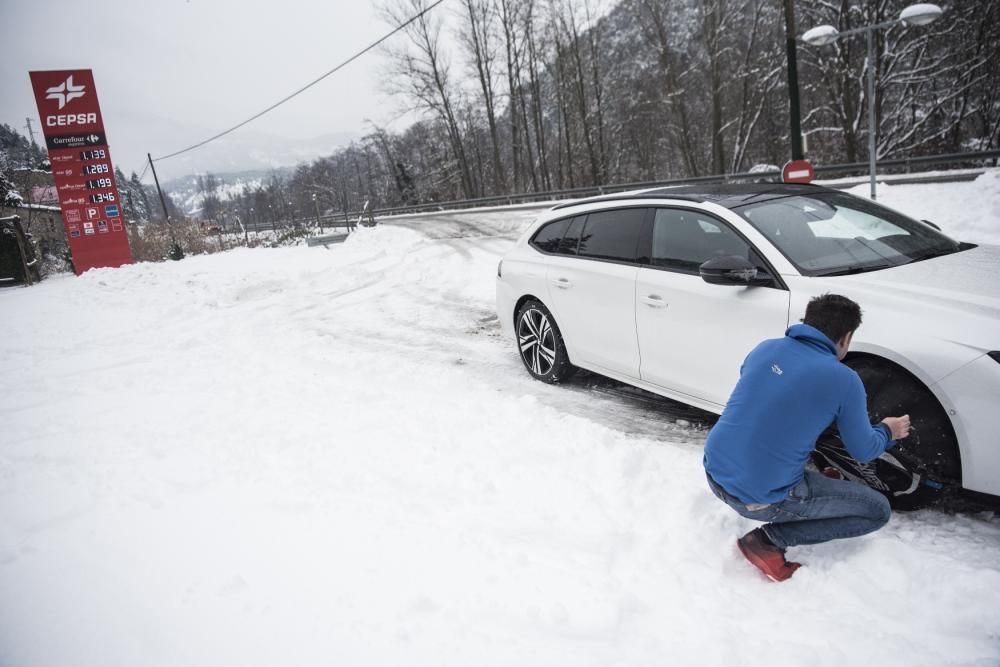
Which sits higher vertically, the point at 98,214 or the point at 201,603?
the point at 98,214

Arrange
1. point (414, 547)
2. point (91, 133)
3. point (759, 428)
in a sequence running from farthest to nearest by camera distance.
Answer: point (91, 133) < point (414, 547) < point (759, 428)

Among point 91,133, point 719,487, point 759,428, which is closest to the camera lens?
point 759,428

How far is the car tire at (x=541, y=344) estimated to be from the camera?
4844 mm

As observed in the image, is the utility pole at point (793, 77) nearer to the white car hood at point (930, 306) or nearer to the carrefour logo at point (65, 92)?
the white car hood at point (930, 306)

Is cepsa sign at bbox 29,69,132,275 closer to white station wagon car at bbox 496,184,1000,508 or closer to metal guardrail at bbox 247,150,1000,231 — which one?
metal guardrail at bbox 247,150,1000,231

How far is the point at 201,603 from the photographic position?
2486 mm

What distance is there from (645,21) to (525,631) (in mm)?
30765

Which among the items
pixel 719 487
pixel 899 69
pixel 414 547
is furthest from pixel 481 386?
pixel 899 69

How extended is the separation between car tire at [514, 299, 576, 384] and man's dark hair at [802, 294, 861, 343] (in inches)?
109

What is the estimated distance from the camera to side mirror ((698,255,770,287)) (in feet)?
9.58

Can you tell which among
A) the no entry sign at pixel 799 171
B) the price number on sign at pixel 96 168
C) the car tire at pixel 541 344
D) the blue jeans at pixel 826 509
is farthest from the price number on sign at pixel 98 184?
the blue jeans at pixel 826 509

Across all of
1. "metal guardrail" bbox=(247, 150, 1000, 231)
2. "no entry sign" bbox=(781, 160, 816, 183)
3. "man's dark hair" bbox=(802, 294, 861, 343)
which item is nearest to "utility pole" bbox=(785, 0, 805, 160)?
"metal guardrail" bbox=(247, 150, 1000, 231)

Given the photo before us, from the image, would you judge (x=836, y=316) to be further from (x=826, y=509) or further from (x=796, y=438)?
(x=826, y=509)

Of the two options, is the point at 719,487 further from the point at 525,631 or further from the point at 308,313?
the point at 308,313
